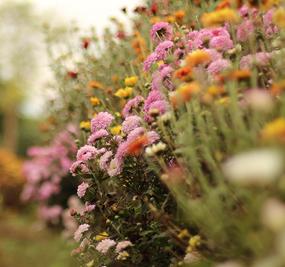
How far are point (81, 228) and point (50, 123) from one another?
302 centimetres

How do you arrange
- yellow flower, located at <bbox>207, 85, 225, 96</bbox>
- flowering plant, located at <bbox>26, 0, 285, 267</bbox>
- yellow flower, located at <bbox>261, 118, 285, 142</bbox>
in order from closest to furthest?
yellow flower, located at <bbox>261, 118, 285, 142</bbox>
flowering plant, located at <bbox>26, 0, 285, 267</bbox>
yellow flower, located at <bbox>207, 85, 225, 96</bbox>

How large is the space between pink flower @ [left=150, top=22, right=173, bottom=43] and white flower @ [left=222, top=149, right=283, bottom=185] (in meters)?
1.84

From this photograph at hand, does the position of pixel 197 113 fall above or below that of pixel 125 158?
below

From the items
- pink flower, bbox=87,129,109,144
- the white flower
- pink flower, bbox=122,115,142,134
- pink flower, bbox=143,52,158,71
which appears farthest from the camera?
pink flower, bbox=143,52,158,71

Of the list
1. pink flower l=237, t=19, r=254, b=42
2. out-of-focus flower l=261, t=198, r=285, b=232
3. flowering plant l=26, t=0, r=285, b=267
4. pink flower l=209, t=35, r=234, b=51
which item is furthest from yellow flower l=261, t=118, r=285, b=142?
pink flower l=237, t=19, r=254, b=42

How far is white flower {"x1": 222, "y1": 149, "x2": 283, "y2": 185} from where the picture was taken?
148cm

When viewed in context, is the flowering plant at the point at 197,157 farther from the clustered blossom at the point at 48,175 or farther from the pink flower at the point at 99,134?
the clustered blossom at the point at 48,175

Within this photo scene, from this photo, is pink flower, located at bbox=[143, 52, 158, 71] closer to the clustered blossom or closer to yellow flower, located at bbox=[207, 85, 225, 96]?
yellow flower, located at bbox=[207, 85, 225, 96]

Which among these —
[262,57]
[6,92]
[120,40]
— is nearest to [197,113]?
[262,57]

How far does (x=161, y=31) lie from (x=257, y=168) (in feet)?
6.57

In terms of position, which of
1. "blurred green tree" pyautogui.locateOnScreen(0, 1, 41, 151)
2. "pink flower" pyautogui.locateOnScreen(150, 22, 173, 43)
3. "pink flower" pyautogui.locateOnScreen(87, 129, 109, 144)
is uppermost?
"blurred green tree" pyautogui.locateOnScreen(0, 1, 41, 151)

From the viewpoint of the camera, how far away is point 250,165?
1514 mm

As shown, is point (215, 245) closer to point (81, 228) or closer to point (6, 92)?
point (81, 228)

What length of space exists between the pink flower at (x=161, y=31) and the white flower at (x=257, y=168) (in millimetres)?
1835
